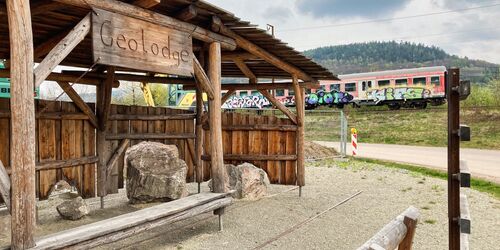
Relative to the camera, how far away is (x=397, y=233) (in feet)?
10.3

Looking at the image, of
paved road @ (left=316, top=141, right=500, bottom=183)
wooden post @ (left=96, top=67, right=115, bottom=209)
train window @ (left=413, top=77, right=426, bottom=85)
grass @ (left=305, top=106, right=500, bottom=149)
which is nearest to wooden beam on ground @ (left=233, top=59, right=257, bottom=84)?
wooden post @ (left=96, top=67, right=115, bottom=209)

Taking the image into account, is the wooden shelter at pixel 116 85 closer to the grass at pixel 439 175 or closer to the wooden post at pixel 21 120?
the wooden post at pixel 21 120

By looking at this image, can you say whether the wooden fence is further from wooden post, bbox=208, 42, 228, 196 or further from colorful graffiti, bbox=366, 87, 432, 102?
colorful graffiti, bbox=366, 87, 432, 102

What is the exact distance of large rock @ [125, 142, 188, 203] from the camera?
8.20m

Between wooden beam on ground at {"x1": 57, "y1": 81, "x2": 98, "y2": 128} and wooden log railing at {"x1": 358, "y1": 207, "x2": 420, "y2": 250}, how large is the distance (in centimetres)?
599

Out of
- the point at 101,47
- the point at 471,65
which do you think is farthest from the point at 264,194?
the point at 471,65

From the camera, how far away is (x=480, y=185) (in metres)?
11.2

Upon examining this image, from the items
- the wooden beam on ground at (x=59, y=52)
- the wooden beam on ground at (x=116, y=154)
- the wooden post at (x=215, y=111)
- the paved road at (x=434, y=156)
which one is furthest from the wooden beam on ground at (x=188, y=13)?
the paved road at (x=434, y=156)

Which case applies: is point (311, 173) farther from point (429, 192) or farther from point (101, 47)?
point (101, 47)

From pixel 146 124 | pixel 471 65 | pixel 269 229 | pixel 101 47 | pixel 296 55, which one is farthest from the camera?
pixel 471 65

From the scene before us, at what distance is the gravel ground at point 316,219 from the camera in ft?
20.1

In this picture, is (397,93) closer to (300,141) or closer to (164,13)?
(300,141)

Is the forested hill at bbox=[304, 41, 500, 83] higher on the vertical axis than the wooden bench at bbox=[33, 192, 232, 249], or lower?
higher

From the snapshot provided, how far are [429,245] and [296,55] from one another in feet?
13.7
